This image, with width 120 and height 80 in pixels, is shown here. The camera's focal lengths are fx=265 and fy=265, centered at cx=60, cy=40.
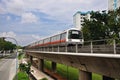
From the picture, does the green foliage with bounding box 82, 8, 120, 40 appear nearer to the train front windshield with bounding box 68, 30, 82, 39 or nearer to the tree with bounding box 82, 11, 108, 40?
the tree with bounding box 82, 11, 108, 40

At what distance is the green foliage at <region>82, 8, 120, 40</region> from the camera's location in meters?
53.1

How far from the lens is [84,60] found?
78.3 feet

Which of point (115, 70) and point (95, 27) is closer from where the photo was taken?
point (115, 70)

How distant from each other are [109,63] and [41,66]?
49.8m

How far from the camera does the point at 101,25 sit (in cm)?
5903

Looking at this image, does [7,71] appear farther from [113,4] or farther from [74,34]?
[113,4]

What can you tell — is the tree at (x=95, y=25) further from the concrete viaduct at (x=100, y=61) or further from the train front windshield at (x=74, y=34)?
the concrete viaduct at (x=100, y=61)

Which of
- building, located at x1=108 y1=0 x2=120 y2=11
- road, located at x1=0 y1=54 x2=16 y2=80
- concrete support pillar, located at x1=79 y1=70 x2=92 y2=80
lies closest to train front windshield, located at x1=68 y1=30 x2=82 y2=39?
concrete support pillar, located at x1=79 y1=70 x2=92 y2=80

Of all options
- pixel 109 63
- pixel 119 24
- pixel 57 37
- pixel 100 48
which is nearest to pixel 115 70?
pixel 109 63

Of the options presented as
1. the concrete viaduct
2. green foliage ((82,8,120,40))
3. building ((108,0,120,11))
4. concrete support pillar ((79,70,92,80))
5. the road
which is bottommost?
the road

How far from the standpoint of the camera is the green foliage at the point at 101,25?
53.1 m

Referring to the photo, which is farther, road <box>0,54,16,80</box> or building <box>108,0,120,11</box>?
building <box>108,0,120,11</box>

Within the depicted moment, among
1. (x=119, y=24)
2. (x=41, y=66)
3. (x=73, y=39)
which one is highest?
A: (x=119, y=24)

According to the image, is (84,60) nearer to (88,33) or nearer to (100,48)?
(100,48)
